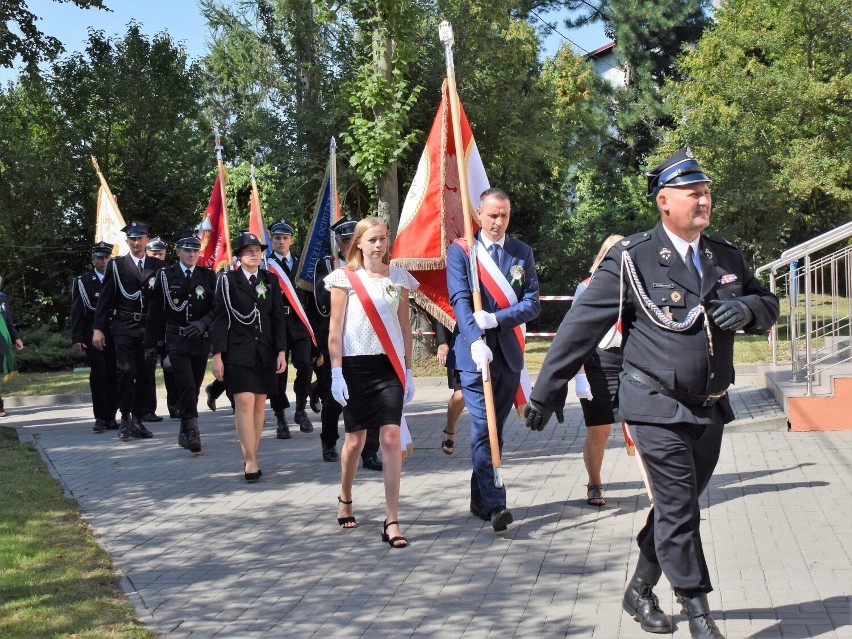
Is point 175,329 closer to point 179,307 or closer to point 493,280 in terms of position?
point 179,307

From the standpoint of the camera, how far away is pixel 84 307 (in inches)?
526

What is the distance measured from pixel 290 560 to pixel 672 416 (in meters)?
2.80

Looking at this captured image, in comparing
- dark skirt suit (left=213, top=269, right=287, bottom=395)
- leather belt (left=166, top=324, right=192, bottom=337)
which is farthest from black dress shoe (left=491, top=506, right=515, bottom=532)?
leather belt (left=166, top=324, right=192, bottom=337)

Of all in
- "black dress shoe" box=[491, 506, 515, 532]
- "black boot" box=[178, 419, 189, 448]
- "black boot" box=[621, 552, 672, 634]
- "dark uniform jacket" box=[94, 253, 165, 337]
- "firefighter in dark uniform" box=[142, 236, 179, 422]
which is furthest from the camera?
"dark uniform jacket" box=[94, 253, 165, 337]

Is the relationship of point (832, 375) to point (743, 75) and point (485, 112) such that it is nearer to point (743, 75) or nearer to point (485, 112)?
point (485, 112)

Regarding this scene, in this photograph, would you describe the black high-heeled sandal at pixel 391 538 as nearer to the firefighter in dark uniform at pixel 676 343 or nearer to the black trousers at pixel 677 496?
the firefighter in dark uniform at pixel 676 343

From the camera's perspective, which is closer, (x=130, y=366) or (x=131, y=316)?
(x=130, y=366)

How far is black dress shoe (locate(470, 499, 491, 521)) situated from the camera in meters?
7.40

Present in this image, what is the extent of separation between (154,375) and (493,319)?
7032 mm

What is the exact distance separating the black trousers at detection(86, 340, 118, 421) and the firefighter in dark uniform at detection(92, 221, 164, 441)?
0.33 m

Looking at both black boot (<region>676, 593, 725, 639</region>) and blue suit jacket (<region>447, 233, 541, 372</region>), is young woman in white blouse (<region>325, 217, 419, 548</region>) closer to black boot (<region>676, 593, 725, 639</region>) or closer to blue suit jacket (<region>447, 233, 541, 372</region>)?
blue suit jacket (<region>447, 233, 541, 372</region>)

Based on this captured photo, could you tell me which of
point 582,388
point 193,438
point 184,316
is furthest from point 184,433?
point 582,388

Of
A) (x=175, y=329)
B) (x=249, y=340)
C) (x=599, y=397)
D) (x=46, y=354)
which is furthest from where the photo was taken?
(x=46, y=354)

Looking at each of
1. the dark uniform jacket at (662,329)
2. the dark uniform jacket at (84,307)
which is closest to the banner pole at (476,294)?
the dark uniform jacket at (662,329)
